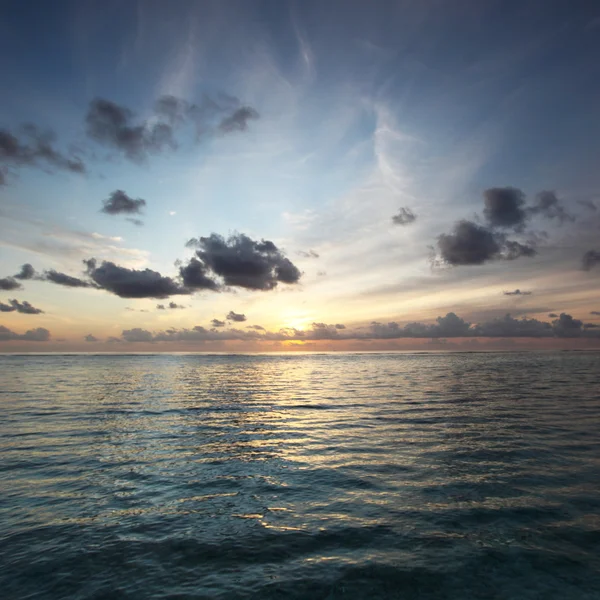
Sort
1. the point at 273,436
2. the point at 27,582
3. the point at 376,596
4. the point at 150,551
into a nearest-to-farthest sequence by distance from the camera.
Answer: the point at 376,596 < the point at 27,582 < the point at 150,551 < the point at 273,436

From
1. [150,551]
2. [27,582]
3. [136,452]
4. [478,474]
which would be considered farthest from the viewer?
[136,452]

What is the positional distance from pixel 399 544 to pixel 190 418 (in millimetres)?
24510

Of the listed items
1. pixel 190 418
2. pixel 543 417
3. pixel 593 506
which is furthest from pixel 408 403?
pixel 593 506

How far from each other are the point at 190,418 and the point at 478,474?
23.0m

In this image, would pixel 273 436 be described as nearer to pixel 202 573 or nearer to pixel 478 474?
pixel 478 474

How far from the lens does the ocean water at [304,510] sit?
916cm

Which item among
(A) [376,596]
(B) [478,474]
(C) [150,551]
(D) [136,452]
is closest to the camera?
→ (A) [376,596]

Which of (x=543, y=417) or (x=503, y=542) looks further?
(x=543, y=417)

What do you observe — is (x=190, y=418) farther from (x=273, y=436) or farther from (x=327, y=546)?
(x=327, y=546)

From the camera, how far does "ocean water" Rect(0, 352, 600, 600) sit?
360 inches

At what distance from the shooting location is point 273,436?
25.4 metres

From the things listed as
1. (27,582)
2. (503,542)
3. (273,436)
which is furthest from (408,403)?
(27,582)

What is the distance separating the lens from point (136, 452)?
68.9ft

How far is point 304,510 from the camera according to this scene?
13.1 m
